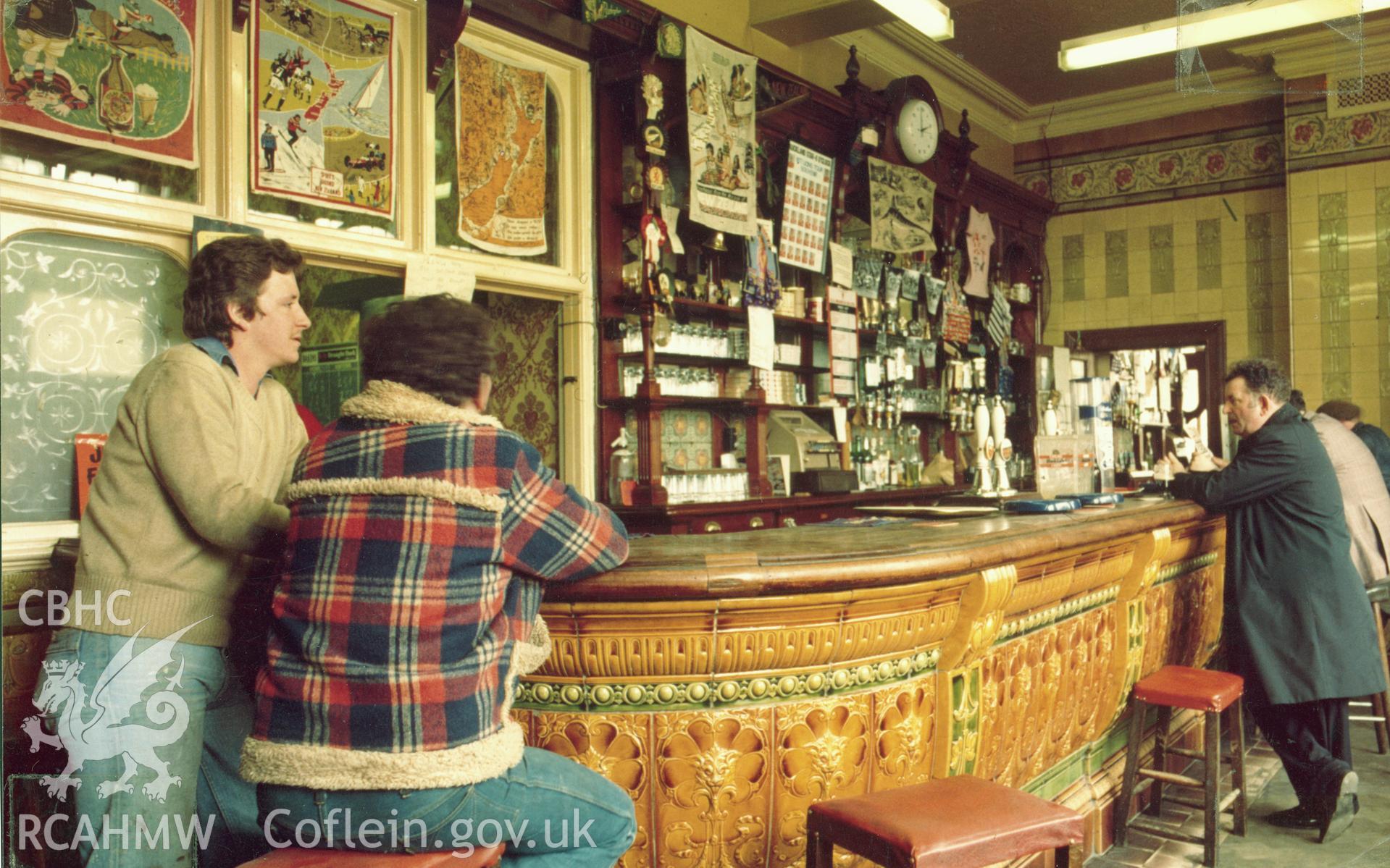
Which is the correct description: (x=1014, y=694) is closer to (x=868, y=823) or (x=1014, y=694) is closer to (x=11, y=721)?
(x=868, y=823)

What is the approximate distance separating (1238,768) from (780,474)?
2.80m

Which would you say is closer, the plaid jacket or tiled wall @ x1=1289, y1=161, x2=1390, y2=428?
the plaid jacket

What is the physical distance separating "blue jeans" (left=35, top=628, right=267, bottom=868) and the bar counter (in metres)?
0.60

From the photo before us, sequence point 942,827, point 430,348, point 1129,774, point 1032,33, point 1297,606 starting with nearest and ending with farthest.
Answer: point 430,348 < point 942,827 < point 1129,774 < point 1297,606 < point 1032,33

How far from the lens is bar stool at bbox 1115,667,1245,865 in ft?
10.0

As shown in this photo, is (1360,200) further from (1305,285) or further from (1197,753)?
(1197,753)

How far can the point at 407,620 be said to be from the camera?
1.42 meters

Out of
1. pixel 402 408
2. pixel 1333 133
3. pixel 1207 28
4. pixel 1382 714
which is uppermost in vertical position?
pixel 1333 133

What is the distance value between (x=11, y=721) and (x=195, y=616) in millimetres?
1338

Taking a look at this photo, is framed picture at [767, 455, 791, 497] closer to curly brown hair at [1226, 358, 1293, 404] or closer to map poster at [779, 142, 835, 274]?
map poster at [779, 142, 835, 274]

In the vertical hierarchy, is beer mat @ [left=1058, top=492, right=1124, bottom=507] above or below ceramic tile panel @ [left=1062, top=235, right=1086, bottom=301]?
below

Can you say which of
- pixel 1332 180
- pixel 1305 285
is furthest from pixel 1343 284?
pixel 1332 180

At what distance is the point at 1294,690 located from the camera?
3.36 metres

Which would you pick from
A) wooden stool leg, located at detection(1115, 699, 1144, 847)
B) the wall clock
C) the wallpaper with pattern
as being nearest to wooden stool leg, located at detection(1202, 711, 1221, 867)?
wooden stool leg, located at detection(1115, 699, 1144, 847)
